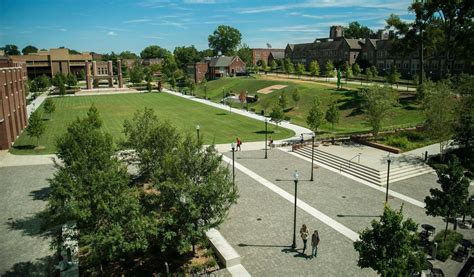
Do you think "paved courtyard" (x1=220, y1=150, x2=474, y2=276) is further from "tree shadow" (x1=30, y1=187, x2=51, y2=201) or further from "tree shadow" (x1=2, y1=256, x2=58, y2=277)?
"tree shadow" (x1=30, y1=187, x2=51, y2=201)

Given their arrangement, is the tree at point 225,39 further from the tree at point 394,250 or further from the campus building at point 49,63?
the tree at point 394,250

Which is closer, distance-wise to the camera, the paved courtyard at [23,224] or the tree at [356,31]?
the paved courtyard at [23,224]

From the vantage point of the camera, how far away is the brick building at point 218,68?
118812 millimetres

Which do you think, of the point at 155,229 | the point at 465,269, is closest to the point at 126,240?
the point at 155,229

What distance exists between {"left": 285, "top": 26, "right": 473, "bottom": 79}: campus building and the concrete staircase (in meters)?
58.0

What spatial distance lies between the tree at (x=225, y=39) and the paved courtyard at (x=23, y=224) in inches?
6006

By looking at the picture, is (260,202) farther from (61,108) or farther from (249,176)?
(61,108)

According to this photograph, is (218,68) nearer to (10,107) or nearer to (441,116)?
(10,107)

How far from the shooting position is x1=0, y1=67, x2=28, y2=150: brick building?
37.9 metres

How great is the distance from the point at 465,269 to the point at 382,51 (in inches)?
3728

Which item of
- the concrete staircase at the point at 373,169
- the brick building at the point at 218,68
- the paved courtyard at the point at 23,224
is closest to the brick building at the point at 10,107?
the paved courtyard at the point at 23,224

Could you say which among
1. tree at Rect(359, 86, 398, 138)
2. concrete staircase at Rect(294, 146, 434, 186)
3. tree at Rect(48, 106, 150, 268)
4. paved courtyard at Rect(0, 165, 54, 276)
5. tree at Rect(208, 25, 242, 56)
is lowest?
paved courtyard at Rect(0, 165, 54, 276)

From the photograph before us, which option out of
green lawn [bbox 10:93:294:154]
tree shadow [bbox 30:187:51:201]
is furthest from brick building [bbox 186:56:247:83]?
tree shadow [bbox 30:187:51:201]

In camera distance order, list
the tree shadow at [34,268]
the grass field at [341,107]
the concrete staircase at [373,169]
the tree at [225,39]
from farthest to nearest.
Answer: the tree at [225,39], the grass field at [341,107], the concrete staircase at [373,169], the tree shadow at [34,268]
